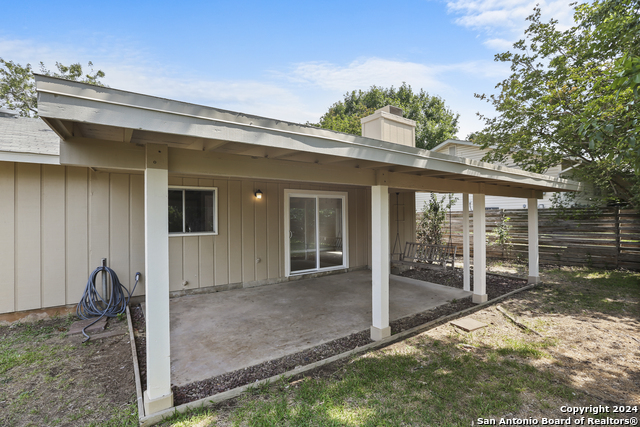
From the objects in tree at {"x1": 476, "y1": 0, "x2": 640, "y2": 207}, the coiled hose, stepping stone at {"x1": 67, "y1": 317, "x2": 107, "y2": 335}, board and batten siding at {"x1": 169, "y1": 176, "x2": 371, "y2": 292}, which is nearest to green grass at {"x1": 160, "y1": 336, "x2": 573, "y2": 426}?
stepping stone at {"x1": 67, "y1": 317, "x2": 107, "y2": 335}

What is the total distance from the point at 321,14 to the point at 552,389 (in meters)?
11.4

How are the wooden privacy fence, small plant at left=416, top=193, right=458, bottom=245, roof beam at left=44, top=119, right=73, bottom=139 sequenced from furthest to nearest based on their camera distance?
small plant at left=416, top=193, right=458, bottom=245, the wooden privacy fence, roof beam at left=44, top=119, right=73, bottom=139

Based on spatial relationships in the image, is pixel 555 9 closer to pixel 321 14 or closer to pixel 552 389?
pixel 321 14

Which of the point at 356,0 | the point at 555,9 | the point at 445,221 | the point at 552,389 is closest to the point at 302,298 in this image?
the point at 552,389

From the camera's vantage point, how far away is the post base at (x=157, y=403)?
2.22m

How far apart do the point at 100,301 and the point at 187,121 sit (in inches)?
161

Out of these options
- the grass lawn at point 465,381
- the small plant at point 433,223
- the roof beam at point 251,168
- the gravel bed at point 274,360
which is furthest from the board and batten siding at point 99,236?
the small plant at point 433,223

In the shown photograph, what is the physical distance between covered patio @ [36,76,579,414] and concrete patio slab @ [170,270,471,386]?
3.8 inches

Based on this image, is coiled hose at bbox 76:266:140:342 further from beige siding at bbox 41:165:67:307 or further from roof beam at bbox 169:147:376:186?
roof beam at bbox 169:147:376:186

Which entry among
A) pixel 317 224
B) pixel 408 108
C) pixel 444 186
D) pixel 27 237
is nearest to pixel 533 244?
pixel 444 186

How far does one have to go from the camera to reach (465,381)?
277 cm

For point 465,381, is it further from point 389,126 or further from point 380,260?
point 389,126

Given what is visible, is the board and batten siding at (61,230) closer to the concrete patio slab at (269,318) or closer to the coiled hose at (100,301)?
the coiled hose at (100,301)

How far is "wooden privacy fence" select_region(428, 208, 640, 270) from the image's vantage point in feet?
24.1
